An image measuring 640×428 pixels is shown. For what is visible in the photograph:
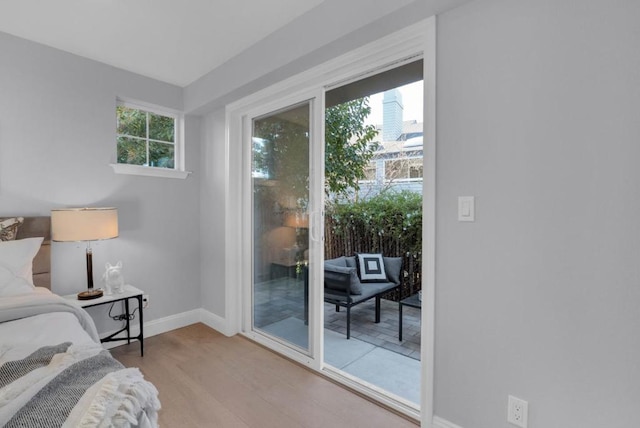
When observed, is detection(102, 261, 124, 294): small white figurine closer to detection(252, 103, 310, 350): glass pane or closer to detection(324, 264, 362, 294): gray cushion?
detection(252, 103, 310, 350): glass pane

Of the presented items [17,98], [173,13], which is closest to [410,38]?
[173,13]

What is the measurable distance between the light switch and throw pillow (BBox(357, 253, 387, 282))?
92.4 inches

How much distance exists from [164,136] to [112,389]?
283 cm

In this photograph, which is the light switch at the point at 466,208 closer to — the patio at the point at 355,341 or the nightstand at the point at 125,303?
the patio at the point at 355,341

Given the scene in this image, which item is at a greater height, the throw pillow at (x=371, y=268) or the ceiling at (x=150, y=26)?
the ceiling at (x=150, y=26)

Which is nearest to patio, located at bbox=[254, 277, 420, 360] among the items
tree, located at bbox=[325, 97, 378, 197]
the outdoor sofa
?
the outdoor sofa

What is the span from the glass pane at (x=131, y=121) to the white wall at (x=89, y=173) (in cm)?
15

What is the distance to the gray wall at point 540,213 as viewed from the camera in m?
1.20

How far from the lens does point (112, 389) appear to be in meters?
0.86

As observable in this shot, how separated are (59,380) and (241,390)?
148 cm

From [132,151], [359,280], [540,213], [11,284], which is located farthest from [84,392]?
[359,280]

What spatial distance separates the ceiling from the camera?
1.95 m

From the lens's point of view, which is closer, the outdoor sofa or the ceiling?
the ceiling

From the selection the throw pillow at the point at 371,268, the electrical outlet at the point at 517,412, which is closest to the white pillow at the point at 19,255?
the electrical outlet at the point at 517,412
